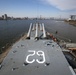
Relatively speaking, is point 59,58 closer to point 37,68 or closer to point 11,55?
point 37,68

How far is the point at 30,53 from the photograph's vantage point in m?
11.1

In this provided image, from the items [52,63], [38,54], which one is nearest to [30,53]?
[38,54]

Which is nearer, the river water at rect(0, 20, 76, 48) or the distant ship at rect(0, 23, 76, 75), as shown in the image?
the distant ship at rect(0, 23, 76, 75)

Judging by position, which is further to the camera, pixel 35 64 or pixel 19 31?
pixel 19 31

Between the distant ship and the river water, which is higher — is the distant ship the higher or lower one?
the higher one

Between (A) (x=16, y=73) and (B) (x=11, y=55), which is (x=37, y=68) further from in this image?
(B) (x=11, y=55)

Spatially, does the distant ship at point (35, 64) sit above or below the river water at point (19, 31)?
above

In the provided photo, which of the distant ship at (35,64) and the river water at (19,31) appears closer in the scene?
the distant ship at (35,64)

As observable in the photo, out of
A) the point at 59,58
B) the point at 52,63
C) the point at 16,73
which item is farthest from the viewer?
the point at 59,58

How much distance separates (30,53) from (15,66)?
255cm

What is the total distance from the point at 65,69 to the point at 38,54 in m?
3.09

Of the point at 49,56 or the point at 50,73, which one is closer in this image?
the point at 50,73

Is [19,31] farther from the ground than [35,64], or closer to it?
closer to it

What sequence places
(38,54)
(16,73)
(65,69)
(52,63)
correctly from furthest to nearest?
1. (38,54)
2. (52,63)
3. (65,69)
4. (16,73)
